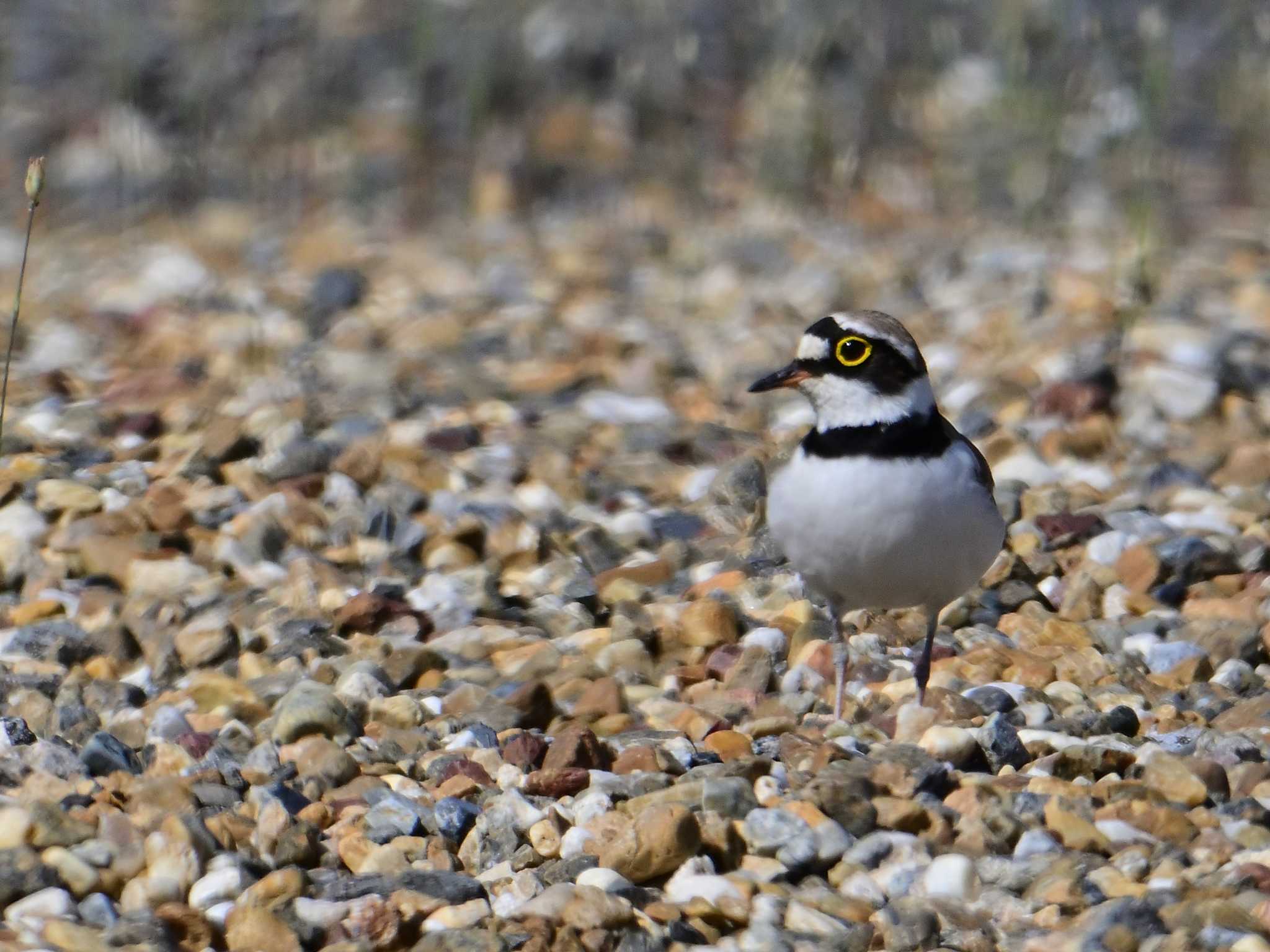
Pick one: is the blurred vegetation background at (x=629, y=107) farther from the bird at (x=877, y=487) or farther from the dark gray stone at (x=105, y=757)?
the dark gray stone at (x=105, y=757)

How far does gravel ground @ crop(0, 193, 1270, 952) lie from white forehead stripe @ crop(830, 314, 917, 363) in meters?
0.81

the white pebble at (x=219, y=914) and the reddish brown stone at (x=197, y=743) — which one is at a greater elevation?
the reddish brown stone at (x=197, y=743)

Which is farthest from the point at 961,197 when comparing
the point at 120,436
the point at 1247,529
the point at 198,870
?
the point at 198,870

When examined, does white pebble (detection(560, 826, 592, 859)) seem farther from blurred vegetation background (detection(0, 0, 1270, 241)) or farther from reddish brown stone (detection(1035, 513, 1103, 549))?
blurred vegetation background (detection(0, 0, 1270, 241))

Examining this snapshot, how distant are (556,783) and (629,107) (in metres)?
6.72

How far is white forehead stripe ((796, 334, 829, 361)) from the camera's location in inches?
173

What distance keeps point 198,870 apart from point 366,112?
282 inches

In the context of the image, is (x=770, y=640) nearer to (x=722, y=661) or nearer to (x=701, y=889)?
(x=722, y=661)

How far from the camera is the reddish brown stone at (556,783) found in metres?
3.83

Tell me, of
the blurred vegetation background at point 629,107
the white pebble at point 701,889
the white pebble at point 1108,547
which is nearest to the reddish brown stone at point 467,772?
the white pebble at point 701,889

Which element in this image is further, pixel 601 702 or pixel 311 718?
pixel 601 702

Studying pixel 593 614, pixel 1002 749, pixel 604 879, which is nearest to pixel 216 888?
pixel 604 879

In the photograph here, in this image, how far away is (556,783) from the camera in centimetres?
383

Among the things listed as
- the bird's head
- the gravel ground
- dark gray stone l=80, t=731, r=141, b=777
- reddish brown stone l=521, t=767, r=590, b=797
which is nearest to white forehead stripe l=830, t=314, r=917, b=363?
the bird's head
